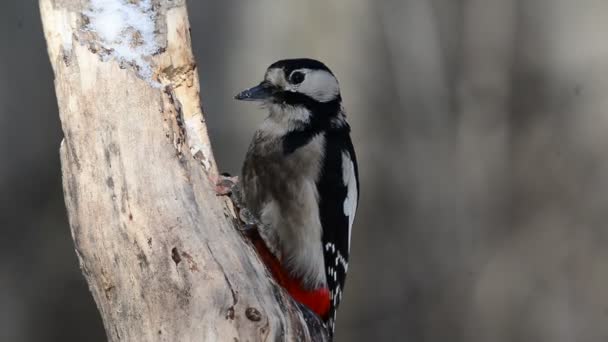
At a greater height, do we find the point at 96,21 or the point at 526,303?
the point at 96,21

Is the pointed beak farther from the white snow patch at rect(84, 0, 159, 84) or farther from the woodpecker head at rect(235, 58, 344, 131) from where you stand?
the white snow patch at rect(84, 0, 159, 84)

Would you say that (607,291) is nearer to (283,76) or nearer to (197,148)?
(283,76)

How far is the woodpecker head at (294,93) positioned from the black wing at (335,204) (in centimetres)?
11

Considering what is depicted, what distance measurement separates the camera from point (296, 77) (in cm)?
354

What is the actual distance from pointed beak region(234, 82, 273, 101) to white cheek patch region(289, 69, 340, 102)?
0.09m

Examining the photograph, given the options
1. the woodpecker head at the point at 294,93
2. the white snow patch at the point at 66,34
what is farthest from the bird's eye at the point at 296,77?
the white snow patch at the point at 66,34

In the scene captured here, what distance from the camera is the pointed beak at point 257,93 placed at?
3455 millimetres

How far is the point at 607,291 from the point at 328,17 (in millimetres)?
2359

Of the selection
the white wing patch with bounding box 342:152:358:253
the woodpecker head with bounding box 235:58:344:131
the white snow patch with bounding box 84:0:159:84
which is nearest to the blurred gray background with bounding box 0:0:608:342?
the white wing patch with bounding box 342:152:358:253

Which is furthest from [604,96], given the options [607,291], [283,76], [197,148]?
[197,148]

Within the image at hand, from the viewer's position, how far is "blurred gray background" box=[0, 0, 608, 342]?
5590 millimetres

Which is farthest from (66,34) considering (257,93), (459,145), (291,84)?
(459,145)

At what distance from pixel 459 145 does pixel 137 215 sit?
3449mm

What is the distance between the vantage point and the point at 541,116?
5629 mm
